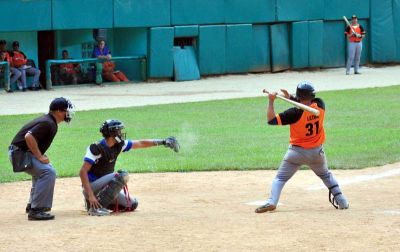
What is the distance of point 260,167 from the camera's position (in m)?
15.6

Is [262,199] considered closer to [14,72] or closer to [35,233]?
[35,233]

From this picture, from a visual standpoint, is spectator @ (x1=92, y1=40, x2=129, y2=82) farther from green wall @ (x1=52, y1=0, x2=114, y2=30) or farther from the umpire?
the umpire

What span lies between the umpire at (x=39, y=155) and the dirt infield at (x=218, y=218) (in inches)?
9.6

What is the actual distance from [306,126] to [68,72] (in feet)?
61.6

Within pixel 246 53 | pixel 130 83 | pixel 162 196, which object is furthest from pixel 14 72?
pixel 162 196

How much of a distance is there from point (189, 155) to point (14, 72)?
11.8 m

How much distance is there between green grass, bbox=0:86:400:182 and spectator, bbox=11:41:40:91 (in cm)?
516

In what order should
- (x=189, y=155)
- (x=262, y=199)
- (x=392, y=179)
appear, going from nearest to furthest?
(x=262, y=199) < (x=392, y=179) < (x=189, y=155)

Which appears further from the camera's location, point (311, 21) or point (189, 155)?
point (311, 21)

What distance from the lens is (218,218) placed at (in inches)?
431

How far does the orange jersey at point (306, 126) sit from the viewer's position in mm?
11336

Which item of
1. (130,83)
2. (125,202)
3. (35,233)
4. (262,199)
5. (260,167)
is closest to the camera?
(35,233)

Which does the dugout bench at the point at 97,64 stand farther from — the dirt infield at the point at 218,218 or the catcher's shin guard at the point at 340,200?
the catcher's shin guard at the point at 340,200

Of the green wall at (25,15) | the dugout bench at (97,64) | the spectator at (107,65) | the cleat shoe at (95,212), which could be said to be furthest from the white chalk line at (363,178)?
the spectator at (107,65)
